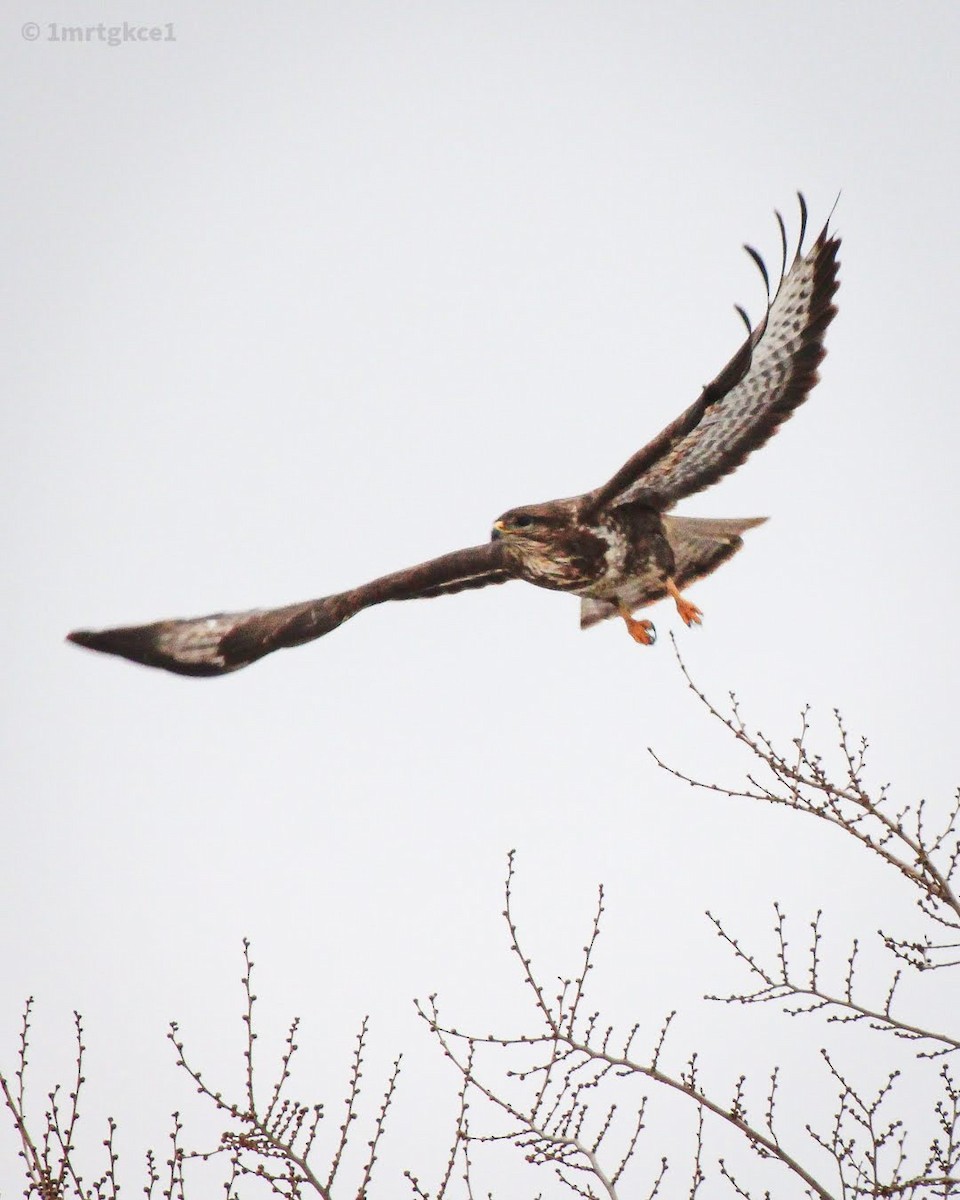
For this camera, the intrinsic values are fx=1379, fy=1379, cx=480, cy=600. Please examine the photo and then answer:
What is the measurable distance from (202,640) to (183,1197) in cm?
384

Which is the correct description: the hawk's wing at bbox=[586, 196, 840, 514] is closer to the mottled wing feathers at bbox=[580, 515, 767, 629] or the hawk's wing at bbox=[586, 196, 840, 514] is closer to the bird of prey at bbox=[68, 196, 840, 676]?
the bird of prey at bbox=[68, 196, 840, 676]

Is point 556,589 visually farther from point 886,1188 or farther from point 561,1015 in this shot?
point 886,1188

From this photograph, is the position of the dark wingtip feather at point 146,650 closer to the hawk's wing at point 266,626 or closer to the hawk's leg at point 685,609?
the hawk's wing at point 266,626

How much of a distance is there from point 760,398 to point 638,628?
64.2 inches

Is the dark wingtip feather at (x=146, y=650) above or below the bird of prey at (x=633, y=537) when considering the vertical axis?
below

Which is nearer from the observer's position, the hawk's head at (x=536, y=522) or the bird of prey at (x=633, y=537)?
the bird of prey at (x=633, y=537)

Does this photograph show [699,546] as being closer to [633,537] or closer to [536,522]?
[633,537]

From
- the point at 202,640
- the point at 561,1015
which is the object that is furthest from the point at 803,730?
the point at 202,640

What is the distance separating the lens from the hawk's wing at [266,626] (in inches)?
335

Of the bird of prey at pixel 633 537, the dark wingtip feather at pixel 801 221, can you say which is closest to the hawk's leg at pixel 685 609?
the bird of prey at pixel 633 537

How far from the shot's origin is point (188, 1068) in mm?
5477

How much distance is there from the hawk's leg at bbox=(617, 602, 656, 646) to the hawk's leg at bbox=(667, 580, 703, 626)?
27cm

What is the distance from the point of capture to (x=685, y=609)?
8.35 meters

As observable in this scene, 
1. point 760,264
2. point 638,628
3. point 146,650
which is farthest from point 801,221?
point 146,650
